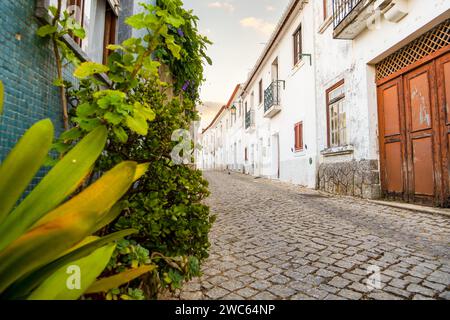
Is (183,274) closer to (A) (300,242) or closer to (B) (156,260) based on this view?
(B) (156,260)

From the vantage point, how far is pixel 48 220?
0.80 metres

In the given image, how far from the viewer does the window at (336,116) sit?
7.49m

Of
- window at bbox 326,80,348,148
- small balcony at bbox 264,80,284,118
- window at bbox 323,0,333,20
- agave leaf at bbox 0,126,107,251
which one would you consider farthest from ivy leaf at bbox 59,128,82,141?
small balcony at bbox 264,80,284,118

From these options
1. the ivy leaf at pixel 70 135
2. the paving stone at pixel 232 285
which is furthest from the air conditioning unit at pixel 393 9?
the ivy leaf at pixel 70 135

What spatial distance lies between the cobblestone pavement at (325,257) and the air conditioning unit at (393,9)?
12.3ft

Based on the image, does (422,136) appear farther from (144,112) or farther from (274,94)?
(274,94)

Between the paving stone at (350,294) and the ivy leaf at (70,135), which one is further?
the paving stone at (350,294)

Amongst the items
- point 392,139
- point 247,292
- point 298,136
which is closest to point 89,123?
point 247,292

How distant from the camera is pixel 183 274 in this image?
65.2 inches

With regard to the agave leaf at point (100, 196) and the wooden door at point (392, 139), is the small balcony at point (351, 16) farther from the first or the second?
the agave leaf at point (100, 196)

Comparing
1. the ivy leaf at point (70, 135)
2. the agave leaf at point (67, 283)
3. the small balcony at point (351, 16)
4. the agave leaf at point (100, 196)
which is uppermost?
the small balcony at point (351, 16)

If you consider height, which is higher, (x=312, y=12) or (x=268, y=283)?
(x=312, y=12)
